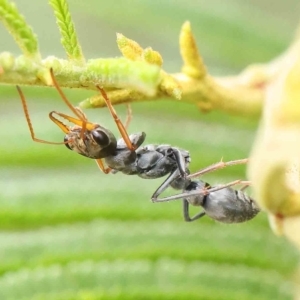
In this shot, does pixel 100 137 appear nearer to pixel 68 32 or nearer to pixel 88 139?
pixel 88 139

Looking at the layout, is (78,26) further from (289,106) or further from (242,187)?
(289,106)

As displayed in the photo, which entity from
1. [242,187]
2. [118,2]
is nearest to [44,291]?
[242,187]

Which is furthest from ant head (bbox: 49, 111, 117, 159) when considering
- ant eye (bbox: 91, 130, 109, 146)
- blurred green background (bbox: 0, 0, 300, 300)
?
blurred green background (bbox: 0, 0, 300, 300)

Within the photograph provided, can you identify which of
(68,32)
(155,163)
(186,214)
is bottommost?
(186,214)

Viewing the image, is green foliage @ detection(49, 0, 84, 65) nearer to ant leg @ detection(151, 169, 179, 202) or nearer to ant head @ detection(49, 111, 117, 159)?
ant head @ detection(49, 111, 117, 159)

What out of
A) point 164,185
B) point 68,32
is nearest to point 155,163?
point 164,185

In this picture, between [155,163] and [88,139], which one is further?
[155,163]
